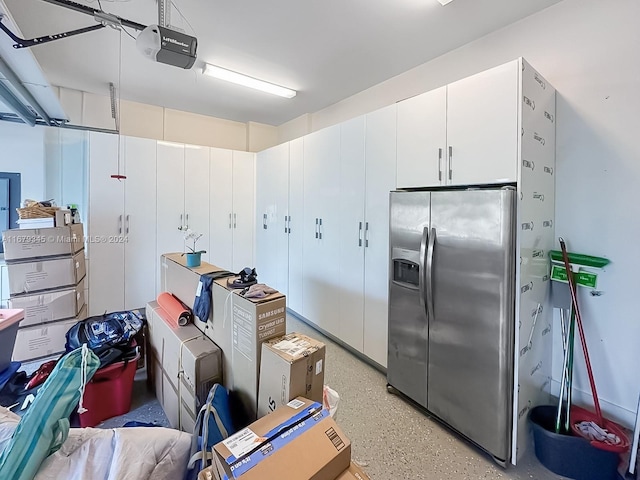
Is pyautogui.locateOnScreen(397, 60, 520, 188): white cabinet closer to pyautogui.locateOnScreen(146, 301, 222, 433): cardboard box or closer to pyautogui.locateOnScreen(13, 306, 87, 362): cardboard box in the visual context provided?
pyautogui.locateOnScreen(146, 301, 222, 433): cardboard box

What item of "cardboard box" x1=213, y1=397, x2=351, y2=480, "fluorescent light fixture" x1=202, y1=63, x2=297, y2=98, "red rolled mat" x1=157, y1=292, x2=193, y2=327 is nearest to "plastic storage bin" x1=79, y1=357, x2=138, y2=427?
"red rolled mat" x1=157, y1=292, x2=193, y2=327

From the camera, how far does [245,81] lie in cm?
348

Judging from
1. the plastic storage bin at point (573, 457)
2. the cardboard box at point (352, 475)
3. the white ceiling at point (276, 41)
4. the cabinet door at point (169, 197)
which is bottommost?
the plastic storage bin at point (573, 457)

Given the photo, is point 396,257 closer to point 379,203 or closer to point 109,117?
point 379,203

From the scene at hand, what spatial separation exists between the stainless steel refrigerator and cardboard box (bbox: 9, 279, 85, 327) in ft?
10.2

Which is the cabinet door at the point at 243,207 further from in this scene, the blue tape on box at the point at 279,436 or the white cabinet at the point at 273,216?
the blue tape on box at the point at 279,436

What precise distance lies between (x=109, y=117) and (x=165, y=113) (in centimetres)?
75

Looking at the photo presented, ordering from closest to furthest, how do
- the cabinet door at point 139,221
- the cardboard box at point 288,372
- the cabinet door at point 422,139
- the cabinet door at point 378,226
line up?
the cardboard box at point 288,372 < the cabinet door at point 422,139 < the cabinet door at point 378,226 < the cabinet door at point 139,221

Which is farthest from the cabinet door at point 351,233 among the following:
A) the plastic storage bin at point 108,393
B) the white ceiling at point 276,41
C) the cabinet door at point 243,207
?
the cabinet door at point 243,207

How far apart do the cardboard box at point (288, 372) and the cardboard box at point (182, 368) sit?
403 mm

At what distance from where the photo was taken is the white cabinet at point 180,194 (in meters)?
4.18

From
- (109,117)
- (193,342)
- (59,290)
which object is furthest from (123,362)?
(109,117)

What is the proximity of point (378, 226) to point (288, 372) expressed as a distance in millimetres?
1739

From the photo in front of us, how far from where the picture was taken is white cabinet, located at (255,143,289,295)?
415 cm
